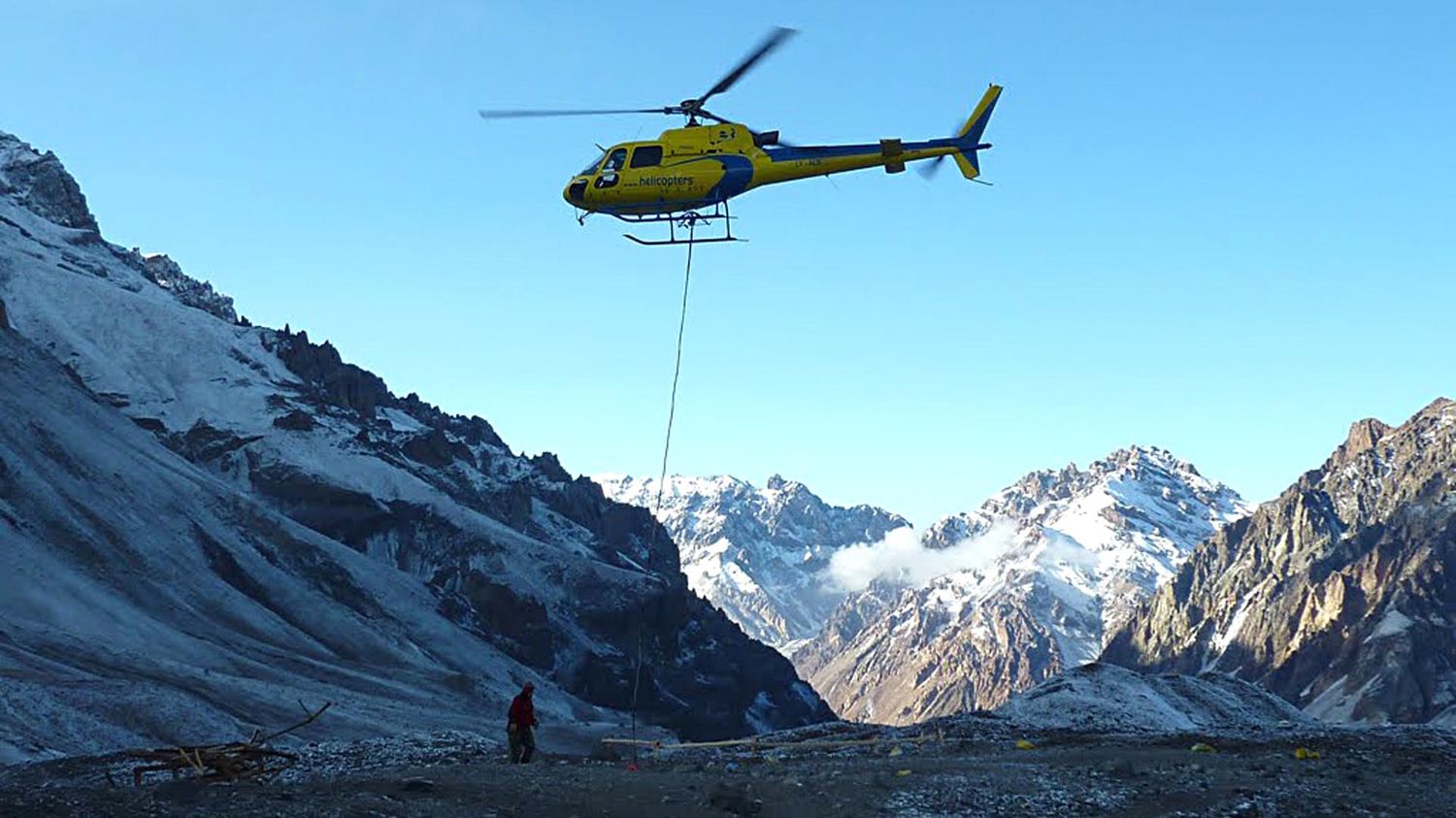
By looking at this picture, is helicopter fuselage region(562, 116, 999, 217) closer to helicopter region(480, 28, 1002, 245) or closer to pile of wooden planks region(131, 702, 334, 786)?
helicopter region(480, 28, 1002, 245)

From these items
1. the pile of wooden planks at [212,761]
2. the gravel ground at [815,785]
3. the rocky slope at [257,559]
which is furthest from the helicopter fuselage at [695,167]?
the rocky slope at [257,559]

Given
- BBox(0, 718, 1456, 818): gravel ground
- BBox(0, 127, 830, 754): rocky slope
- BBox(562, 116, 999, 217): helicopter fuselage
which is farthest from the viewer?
BBox(0, 127, 830, 754): rocky slope

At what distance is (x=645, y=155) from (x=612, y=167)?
1.15 meters

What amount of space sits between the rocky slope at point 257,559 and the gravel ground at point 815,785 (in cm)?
3527

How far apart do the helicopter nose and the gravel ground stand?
61.3 feet

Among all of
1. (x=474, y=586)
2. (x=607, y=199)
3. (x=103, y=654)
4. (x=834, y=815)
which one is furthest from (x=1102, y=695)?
(x=474, y=586)

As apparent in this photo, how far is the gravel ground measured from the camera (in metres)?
24.0

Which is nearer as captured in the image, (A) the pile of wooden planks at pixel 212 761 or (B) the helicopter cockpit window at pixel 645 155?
(A) the pile of wooden planks at pixel 212 761

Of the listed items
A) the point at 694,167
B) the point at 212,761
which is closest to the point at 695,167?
the point at 694,167

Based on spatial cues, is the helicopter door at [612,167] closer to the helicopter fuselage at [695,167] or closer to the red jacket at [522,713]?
the helicopter fuselage at [695,167]

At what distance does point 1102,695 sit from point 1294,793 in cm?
3374

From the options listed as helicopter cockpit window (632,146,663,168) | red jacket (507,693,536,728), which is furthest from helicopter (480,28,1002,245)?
red jacket (507,693,536,728)

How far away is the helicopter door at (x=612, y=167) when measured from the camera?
46375 millimetres

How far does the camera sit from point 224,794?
78.0ft
